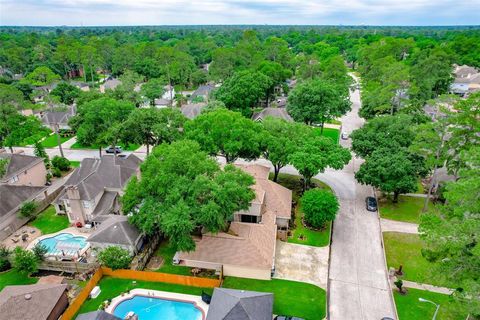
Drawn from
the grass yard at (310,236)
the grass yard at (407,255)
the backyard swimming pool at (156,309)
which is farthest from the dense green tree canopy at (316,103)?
the backyard swimming pool at (156,309)

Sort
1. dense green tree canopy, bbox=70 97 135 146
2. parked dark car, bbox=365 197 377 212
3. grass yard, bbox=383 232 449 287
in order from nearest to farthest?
grass yard, bbox=383 232 449 287 → parked dark car, bbox=365 197 377 212 → dense green tree canopy, bbox=70 97 135 146

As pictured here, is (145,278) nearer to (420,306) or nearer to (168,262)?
(168,262)

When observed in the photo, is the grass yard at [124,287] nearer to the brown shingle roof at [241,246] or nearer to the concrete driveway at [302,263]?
the brown shingle roof at [241,246]

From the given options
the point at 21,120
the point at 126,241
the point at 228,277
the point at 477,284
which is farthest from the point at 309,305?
the point at 21,120

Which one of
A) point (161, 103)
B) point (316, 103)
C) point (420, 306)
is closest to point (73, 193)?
point (420, 306)

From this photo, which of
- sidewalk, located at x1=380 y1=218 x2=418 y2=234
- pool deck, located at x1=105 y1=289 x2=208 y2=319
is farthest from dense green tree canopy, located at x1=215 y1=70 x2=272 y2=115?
pool deck, located at x1=105 y1=289 x2=208 y2=319

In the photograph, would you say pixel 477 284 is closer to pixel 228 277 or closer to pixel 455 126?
pixel 228 277

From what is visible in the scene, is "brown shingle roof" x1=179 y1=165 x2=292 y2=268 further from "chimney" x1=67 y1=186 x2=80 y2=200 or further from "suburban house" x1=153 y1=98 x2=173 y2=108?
"suburban house" x1=153 y1=98 x2=173 y2=108
